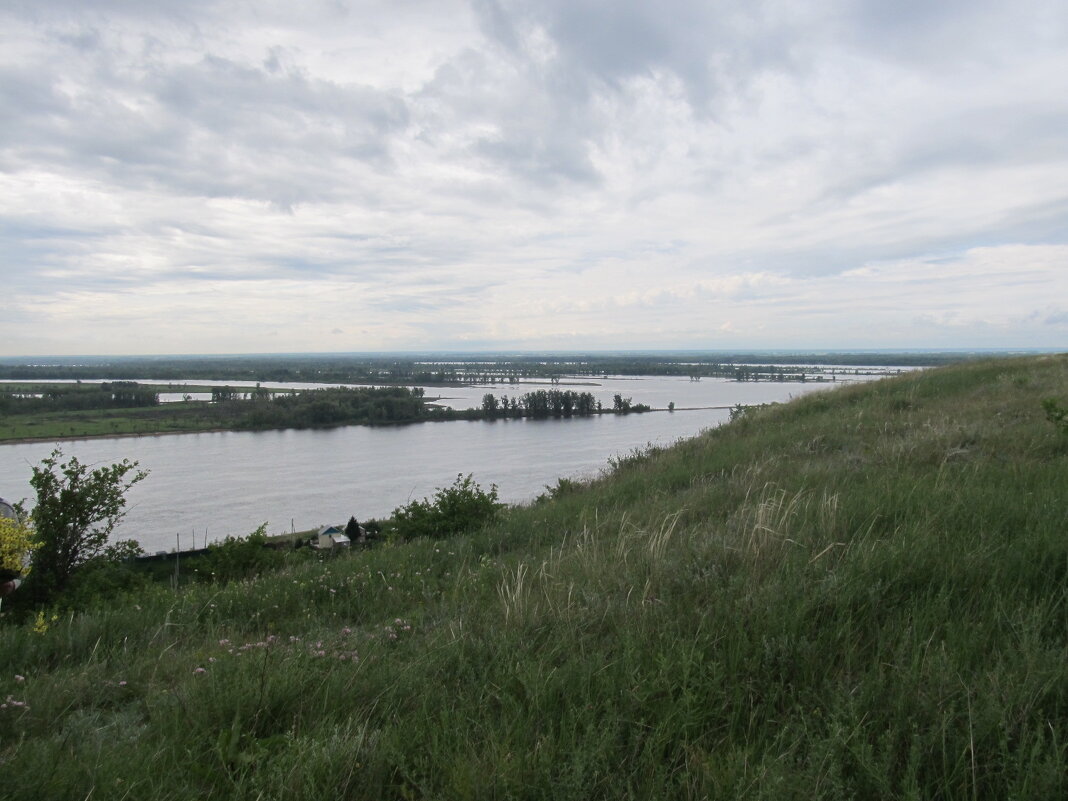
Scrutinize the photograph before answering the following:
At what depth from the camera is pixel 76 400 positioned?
60.6 metres

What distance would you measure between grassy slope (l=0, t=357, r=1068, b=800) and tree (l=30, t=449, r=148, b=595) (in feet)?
18.2

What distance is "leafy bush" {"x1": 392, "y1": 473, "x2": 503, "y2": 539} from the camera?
792 cm

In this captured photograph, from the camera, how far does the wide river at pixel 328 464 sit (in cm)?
2578

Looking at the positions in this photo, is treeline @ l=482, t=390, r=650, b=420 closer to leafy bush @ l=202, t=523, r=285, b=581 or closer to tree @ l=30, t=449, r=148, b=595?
leafy bush @ l=202, t=523, r=285, b=581

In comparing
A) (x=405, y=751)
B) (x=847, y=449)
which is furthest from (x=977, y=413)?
(x=405, y=751)

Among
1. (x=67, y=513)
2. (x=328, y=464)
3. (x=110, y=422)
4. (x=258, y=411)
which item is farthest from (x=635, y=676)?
(x=110, y=422)

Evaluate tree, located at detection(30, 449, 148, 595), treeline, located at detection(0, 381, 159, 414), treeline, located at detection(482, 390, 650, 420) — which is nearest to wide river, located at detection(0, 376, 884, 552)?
treeline, located at detection(482, 390, 650, 420)

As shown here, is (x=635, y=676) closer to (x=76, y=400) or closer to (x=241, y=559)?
(x=241, y=559)

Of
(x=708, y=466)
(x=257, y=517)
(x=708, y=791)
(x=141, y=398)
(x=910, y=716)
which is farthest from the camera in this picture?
(x=141, y=398)

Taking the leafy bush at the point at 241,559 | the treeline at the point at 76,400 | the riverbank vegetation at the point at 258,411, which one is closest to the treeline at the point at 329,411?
the riverbank vegetation at the point at 258,411

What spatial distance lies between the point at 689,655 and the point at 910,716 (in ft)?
2.13

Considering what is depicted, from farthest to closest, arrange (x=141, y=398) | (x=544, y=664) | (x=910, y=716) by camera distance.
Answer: (x=141, y=398), (x=544, y=664), (x=910, y=716)

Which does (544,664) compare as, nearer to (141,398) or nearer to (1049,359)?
(1049,359)

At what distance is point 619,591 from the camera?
300 centimetres
